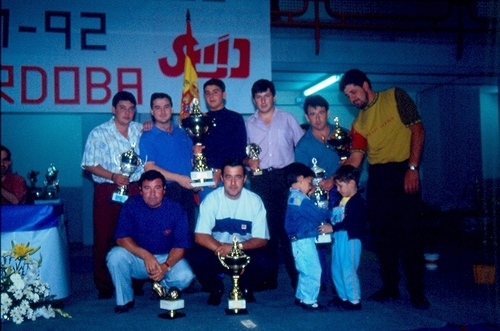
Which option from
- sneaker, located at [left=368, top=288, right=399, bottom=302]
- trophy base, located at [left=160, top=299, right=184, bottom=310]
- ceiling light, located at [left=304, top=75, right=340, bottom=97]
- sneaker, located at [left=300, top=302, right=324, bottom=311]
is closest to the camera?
trophy base, located at [left=160, top=299, right=184, bottom=310]

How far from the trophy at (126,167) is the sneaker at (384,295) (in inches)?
86.8

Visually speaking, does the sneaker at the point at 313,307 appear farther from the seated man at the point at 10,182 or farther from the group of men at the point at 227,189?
the seated man at the point at 10,182

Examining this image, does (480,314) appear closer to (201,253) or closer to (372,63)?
(201,253)

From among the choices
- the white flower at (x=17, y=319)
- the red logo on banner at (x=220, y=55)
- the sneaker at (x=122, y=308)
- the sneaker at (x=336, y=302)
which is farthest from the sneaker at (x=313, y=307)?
the red logo on banner at (x=220, y=55)

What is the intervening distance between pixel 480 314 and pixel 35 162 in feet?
29.0

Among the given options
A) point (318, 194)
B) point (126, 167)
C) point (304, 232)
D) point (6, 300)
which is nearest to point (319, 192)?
point (318, 194)

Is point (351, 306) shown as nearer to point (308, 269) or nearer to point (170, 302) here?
point (308, 269)

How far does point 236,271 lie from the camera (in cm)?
401

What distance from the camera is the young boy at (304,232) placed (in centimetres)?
408

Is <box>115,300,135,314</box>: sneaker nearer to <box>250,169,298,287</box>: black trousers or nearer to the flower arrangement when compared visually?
the flower arrangement

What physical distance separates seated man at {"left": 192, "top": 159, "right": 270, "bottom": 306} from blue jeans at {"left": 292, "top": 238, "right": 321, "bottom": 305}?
1.11ft

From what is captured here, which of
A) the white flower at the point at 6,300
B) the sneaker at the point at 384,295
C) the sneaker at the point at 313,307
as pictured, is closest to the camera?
the white flower at the point at 6,300

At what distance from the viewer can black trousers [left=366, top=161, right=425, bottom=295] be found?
4160 millimetres

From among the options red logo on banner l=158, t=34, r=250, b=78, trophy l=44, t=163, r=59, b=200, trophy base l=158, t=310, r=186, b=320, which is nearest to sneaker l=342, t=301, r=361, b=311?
trophy base l=158, t=310, r=186, b=320
